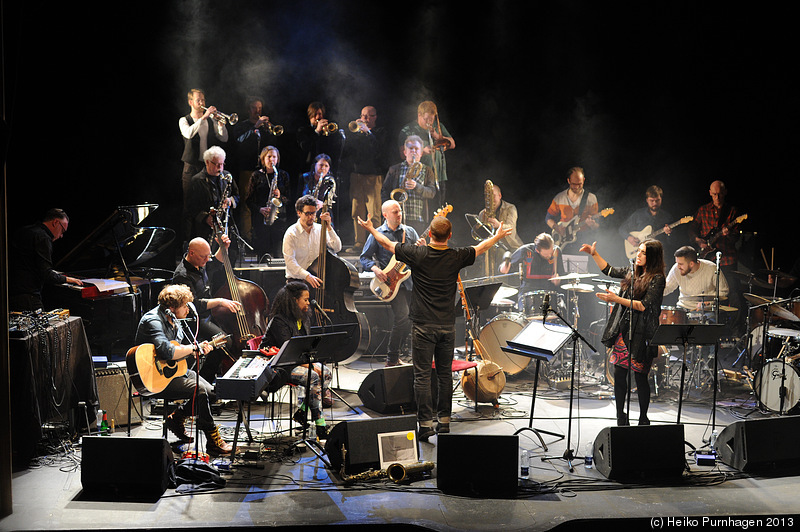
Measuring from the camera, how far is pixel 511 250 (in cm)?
1056

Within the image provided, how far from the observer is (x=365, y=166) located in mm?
10195

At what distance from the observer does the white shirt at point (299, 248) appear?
8.77m

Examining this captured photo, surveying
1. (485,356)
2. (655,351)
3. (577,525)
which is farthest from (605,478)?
(485,356)

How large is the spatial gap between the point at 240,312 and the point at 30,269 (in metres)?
2.22

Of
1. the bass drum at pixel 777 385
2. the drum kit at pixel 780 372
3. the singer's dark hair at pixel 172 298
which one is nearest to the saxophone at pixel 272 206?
the singer's dark hair at pixel 172 298

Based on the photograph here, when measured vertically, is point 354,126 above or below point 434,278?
above

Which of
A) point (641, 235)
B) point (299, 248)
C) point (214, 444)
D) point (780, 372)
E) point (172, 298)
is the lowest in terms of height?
point (214, 444)

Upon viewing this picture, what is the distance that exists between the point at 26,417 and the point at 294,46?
618 centimetres

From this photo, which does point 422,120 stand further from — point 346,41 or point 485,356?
point 485,356

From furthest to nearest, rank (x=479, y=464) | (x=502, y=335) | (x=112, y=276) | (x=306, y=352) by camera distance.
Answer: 1. (x=502, y=335)
2. (x=112, y=276)
3. (x=306, y=352)
4. (x=479, y=464)

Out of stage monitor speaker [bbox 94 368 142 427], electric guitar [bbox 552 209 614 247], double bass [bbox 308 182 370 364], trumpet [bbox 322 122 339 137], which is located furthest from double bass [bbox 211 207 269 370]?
electric guitar [bbox 552 209 614 247]

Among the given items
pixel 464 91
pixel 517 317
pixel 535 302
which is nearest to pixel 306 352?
pixel 517 317

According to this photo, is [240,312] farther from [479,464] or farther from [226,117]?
[479,464]

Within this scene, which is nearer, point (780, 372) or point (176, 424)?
point (176, 424)
